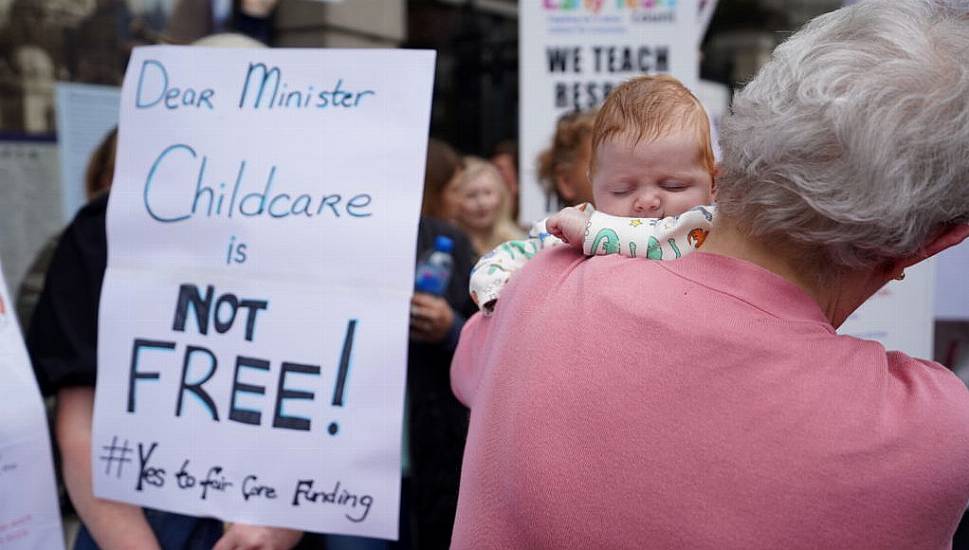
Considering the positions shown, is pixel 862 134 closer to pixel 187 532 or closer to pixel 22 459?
pixel 187 532

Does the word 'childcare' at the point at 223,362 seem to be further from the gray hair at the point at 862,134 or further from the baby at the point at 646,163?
the gray hair at the point at 862,134

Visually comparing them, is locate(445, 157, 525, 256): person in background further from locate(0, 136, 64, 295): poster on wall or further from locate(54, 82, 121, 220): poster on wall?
locate(0, 136, 64, 295): poster on wall

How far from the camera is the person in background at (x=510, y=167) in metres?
4.88

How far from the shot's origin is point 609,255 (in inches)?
41.7

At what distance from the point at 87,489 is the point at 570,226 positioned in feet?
4.00

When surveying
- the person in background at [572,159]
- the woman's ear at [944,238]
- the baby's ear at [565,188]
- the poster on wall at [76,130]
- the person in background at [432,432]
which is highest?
the woman's ear at [944,238]

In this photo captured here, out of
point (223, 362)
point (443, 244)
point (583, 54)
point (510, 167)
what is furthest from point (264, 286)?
point (510, 167)

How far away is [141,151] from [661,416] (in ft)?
4.22

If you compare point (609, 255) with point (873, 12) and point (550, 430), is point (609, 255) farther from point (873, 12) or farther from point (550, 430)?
point (873, 12)

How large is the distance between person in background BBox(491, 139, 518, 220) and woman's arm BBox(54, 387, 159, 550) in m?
3.14

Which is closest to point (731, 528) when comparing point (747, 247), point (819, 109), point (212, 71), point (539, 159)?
point (747, 247)

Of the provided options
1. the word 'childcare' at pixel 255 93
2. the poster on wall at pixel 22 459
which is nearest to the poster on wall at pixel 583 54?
the word 'childcare' at pixel 255 93

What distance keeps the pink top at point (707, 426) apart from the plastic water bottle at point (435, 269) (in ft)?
3.72

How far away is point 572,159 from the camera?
7.68ft
